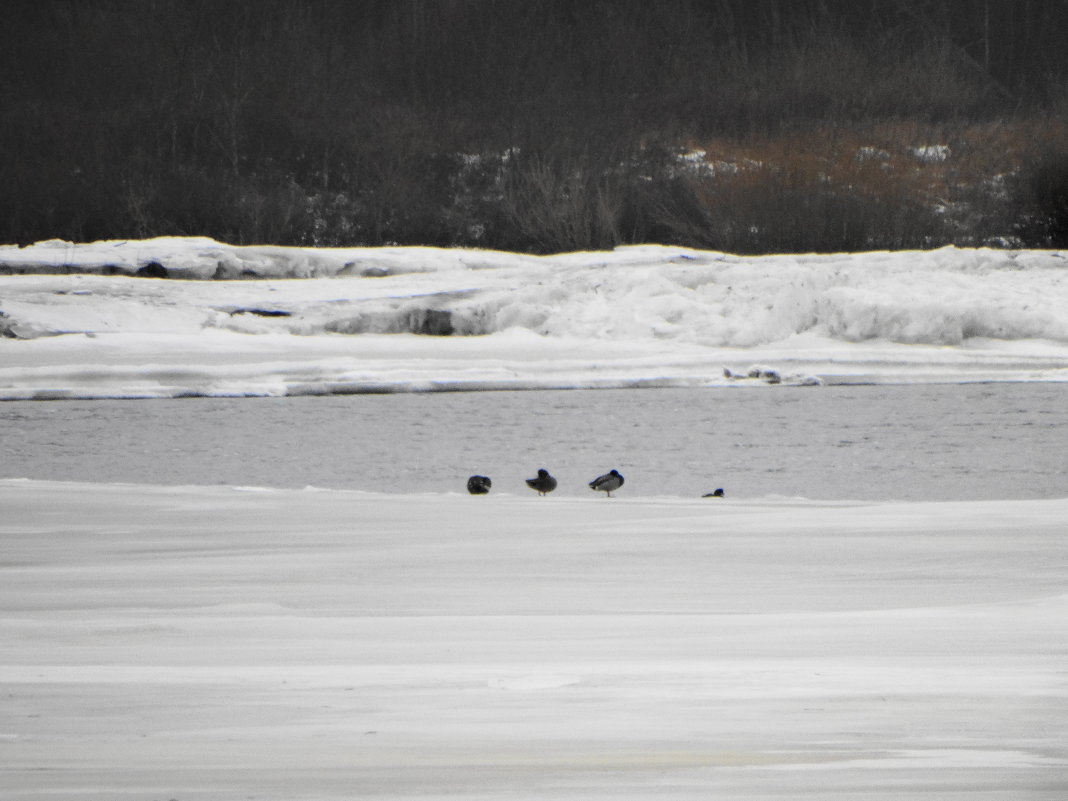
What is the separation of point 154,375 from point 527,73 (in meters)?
24.4

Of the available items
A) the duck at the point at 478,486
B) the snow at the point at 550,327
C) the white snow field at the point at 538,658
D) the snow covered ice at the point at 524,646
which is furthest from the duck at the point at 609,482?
the snow at the point at 550,327

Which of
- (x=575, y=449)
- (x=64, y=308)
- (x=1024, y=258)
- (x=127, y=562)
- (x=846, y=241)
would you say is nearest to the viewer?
(x=127, y=562)

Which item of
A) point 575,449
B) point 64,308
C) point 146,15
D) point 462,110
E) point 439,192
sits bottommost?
point 575,449

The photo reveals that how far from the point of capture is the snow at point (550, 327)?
39.4 feet

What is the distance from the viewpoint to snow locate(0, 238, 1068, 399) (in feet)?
39.4

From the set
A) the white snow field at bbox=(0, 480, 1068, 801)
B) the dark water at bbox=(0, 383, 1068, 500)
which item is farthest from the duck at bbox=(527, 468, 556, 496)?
the white snow field at bbox=(0, 480, 1068, 801)

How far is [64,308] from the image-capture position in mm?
14336

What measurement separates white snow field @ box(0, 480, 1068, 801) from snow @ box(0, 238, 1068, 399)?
7.68 metres

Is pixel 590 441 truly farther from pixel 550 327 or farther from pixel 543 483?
pixel 550 327

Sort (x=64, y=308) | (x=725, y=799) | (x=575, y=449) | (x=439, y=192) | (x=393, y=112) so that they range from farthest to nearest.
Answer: (x=393, y=112) → (x=439, y=192) → (x=64, y=308) → (x=575, y=449) → (x=725, y=799)

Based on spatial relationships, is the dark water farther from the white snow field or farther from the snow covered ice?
the white snow field

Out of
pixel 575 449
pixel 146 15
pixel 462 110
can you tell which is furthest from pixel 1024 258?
pixel 146 15

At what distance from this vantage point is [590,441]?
29.3ft

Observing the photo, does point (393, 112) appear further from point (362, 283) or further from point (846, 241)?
point (362, 283)
